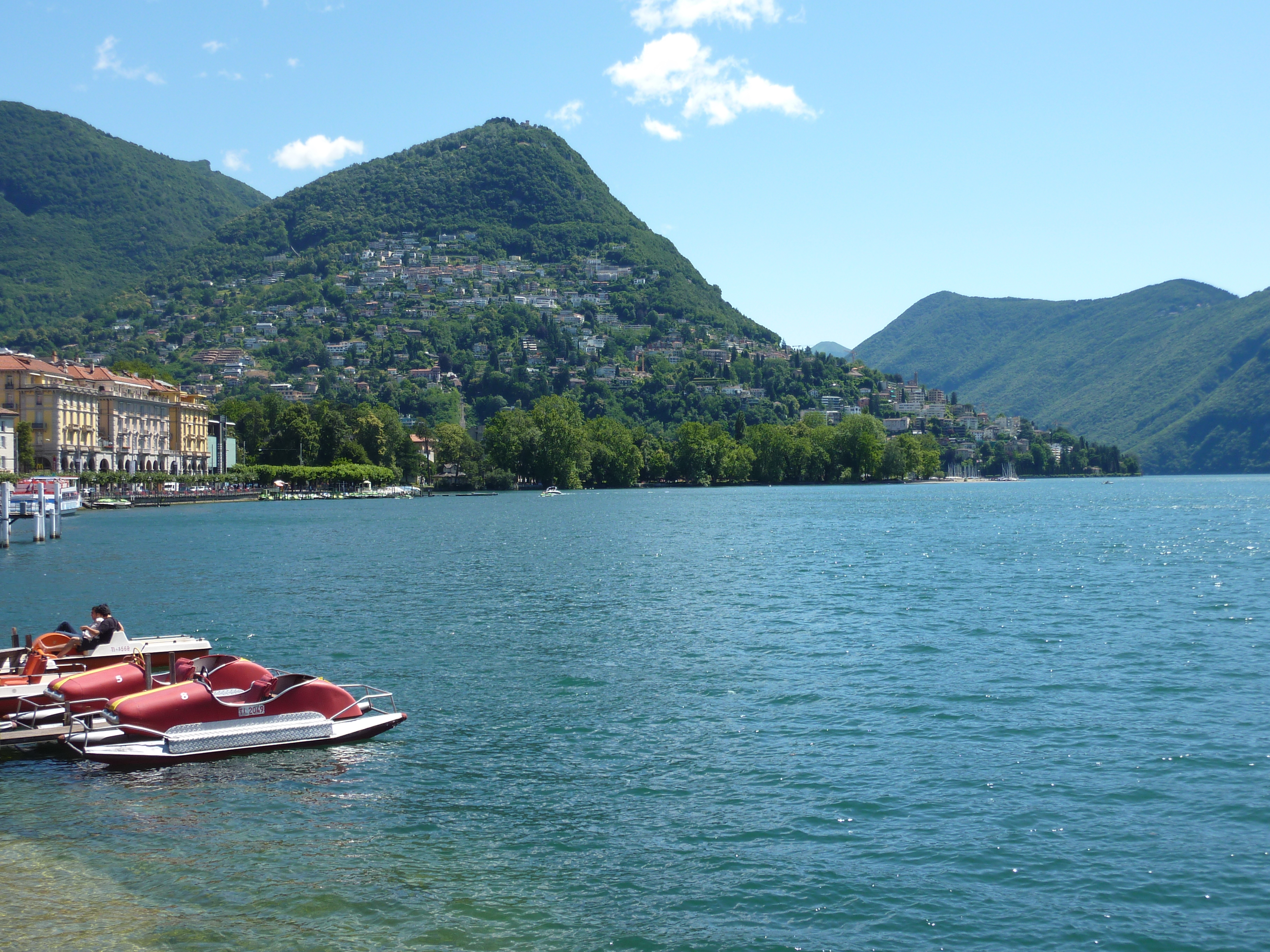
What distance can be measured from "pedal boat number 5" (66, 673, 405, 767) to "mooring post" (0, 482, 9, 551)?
58456mm

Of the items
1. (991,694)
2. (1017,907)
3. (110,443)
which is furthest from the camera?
(110,443)

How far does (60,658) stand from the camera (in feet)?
71.5

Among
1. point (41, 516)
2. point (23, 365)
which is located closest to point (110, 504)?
point (23, 365)

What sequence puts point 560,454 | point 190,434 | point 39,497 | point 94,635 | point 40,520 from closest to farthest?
point 94,635
point 40,520
point 39,497
point 190,434
point 560,454

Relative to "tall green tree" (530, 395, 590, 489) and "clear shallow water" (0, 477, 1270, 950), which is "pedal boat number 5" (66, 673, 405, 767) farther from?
"tall green tree" (530, 395, 590, 489)

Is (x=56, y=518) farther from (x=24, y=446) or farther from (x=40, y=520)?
(x=24, y=446)

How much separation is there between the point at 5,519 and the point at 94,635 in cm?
5583

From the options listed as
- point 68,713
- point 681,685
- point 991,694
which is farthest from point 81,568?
point 991,694

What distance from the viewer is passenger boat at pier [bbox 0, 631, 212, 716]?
19.7 metres

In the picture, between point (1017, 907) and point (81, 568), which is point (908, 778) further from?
point (81, 568)

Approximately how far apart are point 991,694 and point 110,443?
500 ft

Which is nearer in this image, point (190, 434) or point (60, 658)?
point (60, 658)

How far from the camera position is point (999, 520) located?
91.5 meters

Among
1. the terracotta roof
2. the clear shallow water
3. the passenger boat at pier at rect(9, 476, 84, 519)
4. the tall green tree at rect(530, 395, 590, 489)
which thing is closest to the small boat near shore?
the passenger boat at pier at rect(9, 476, 84, 519)
